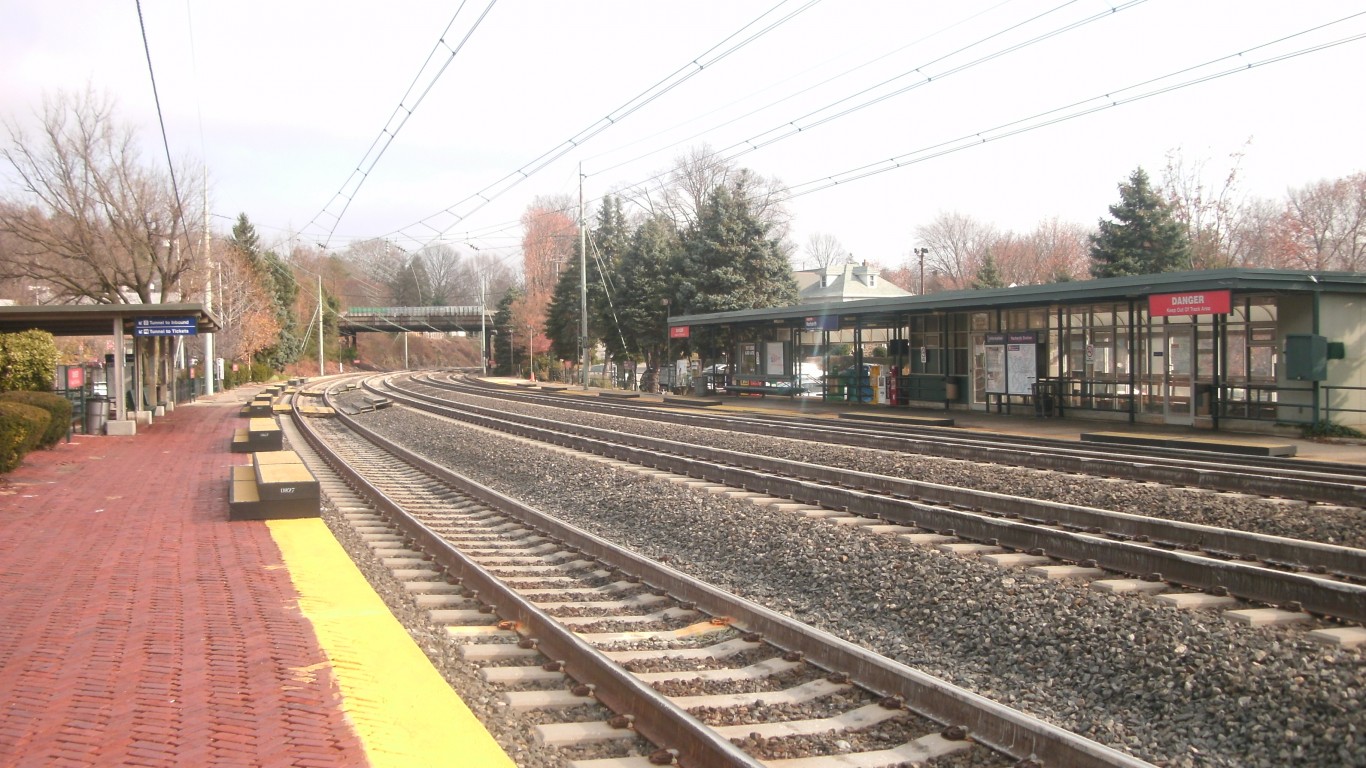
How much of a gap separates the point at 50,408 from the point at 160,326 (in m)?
7.93

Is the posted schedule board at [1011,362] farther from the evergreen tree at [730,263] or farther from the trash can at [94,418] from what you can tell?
the trash can at [94,418]

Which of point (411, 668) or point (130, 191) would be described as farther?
point (130, 191)

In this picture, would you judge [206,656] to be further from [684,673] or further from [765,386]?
[765,386]

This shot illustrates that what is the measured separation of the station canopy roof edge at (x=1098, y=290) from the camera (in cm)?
2012

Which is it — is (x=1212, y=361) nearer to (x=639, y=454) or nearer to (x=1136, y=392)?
(x=1136, y=392)

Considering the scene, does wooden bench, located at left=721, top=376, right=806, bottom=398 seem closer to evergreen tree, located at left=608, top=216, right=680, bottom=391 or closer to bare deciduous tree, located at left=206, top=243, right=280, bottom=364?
evergreen tree, located at left=608, top=216, right=680, bottom=391

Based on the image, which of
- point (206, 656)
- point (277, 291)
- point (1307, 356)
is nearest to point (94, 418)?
point (206, 656)

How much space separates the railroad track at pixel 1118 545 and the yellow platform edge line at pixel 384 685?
17.7 ft

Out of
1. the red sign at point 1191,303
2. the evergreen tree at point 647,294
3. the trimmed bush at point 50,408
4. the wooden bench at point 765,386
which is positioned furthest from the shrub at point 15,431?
the evergreen tree at point 647,294

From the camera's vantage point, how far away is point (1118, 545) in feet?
28.2

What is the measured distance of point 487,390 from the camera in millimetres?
53781

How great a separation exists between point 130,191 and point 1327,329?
46.7 meters

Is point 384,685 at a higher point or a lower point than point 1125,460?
lower

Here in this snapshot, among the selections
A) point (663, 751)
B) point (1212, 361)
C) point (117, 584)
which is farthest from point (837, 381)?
point (663, 751)
